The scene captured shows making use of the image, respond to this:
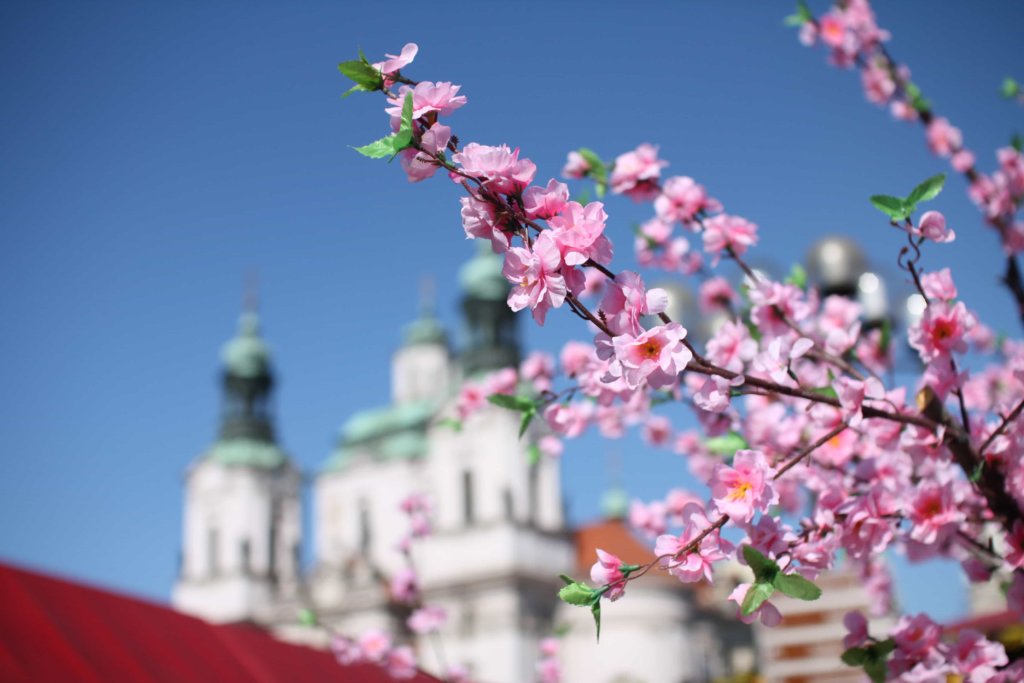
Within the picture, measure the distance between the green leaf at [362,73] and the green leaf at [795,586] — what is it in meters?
1.62

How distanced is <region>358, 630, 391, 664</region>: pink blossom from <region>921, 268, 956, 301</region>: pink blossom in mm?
4367

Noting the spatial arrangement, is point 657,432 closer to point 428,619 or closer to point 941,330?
point 428,619

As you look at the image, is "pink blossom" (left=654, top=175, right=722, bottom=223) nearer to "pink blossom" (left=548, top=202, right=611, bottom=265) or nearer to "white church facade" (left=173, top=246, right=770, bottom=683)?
"pink blossom" (left=548, top=202, right=611, bottom=265)

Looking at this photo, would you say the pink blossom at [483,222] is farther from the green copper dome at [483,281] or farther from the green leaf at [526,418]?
the green copper dome at [483,281]

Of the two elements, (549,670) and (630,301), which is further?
(549,670)

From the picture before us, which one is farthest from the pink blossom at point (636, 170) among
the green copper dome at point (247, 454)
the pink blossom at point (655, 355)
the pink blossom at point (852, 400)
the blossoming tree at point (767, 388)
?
the green copper dome at point (247, 454)

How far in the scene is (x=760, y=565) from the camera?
2547mm

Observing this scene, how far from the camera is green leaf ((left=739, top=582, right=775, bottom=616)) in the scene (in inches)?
100

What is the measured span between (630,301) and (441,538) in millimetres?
35858

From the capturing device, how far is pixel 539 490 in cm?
3841

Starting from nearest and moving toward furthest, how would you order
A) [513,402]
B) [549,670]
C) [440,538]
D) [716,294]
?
[513,402]
[716,294]
[549,670]
[440,538]

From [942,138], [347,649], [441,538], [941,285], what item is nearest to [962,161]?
[942,138]

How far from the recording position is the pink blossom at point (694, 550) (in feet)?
8.83

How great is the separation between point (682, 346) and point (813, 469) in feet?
6.91
